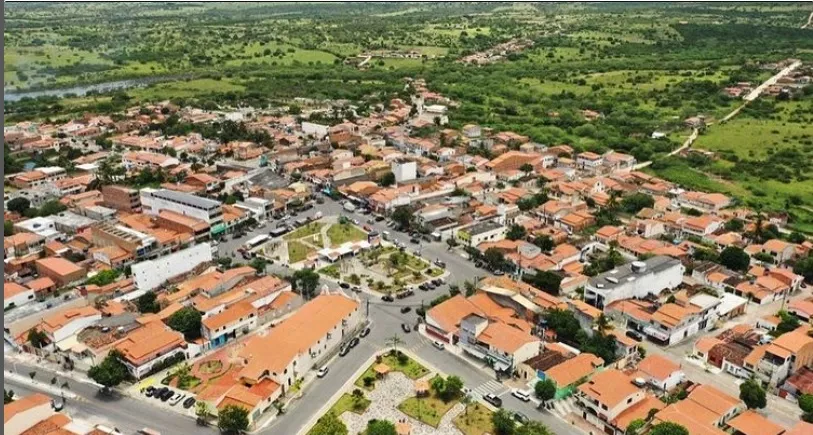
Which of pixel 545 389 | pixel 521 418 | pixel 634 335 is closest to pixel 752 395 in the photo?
pixel 634 335

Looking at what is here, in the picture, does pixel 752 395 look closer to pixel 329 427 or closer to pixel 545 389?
pixel 545 389

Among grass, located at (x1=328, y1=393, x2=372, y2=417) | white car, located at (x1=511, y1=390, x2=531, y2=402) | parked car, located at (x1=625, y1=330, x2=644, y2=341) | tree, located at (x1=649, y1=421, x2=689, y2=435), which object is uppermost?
tree, located at (x1=649, y1=421, x2=689, y2=435)

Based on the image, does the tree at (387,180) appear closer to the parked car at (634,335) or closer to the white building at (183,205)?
the white building at (183,205)

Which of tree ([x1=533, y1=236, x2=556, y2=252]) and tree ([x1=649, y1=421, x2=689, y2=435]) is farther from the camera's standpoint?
tree ([x1=533, y1=236, x2=556, y2=252])

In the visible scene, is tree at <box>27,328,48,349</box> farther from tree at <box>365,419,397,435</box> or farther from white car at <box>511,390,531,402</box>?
white car at <box>511,390,531,402</box>

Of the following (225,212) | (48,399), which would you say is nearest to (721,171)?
(225,212)

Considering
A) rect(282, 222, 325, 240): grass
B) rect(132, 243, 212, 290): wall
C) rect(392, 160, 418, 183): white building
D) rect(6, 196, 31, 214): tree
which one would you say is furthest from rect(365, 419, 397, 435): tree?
rect(6, 196, 31, 214): tree

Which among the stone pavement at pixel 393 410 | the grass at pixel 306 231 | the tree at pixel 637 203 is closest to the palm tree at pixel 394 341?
the stone pavement at pixel 393 410

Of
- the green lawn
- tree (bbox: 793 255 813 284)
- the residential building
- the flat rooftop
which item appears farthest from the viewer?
the residential building
